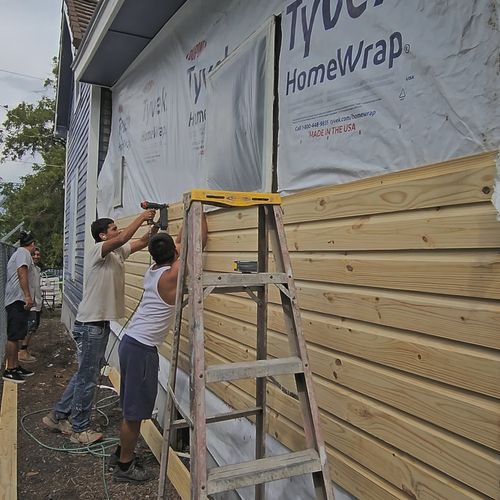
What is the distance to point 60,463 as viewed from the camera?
4.24m

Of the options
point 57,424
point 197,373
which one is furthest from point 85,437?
point 197,373

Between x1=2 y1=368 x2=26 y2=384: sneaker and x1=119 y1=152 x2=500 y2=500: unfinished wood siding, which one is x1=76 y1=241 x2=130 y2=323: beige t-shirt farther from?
x1=2 y1=368 x2=26 y2=384: sneaker

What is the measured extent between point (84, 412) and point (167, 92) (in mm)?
3361

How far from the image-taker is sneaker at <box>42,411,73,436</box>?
4.82 metres

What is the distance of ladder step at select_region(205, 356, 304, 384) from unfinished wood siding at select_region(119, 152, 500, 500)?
301 millimetres

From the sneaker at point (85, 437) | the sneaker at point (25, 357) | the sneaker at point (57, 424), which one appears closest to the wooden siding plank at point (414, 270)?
the sneaker at point (85, 437)

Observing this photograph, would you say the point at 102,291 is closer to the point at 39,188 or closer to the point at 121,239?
the point at 121,239

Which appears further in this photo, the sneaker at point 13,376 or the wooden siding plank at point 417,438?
the sneaker at point 13,376

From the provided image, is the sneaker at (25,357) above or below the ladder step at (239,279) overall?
below

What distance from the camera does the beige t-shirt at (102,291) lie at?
4629 millimetres

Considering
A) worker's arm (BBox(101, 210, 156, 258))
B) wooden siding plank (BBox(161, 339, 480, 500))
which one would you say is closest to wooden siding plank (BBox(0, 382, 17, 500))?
worker's arm (BBox(101, 210, 156, 258))

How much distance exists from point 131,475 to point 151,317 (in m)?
1.34

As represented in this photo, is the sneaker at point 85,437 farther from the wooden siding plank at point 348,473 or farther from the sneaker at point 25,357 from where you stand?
the sneaker at point 25,357

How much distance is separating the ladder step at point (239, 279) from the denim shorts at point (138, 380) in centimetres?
184
